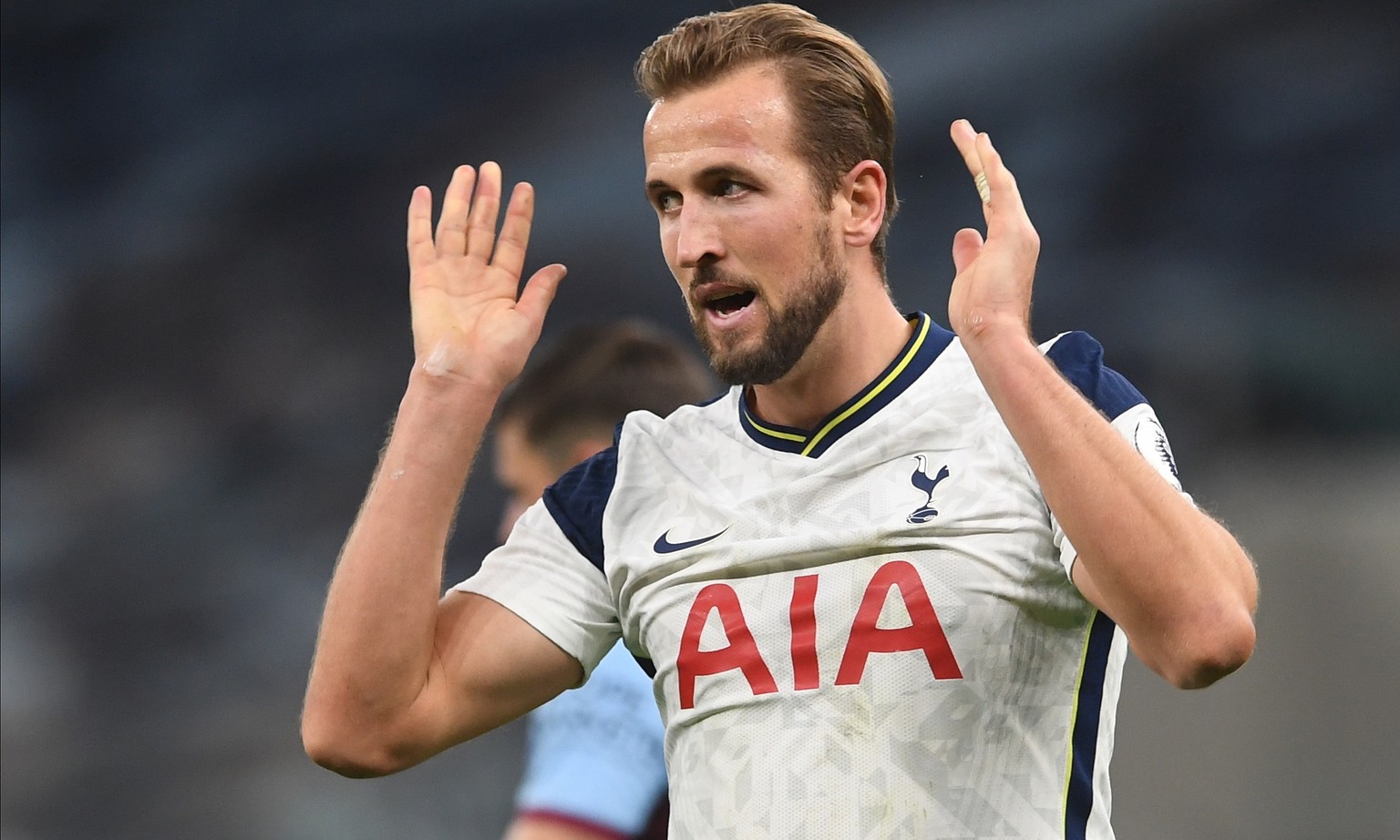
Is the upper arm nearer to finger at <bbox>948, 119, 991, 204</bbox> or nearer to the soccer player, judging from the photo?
the soccer player

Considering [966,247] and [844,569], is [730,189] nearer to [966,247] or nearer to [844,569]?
[966,247]

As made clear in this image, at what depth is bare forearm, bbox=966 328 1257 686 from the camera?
1574mm

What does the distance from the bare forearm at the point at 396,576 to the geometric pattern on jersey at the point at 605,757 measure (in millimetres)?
683

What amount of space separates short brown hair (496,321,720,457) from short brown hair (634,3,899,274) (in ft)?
3.61

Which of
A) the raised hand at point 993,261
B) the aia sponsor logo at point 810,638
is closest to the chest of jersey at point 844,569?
the aia sponsor logo at point 810,638

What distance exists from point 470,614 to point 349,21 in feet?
12.7

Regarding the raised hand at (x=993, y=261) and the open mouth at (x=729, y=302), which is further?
the open mouth at (x=729, y=302)

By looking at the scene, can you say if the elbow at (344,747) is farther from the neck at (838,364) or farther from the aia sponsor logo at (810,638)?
the neck at (838,364)

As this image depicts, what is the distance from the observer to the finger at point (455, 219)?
2156 mm

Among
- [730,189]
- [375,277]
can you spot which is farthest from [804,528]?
[375,277]

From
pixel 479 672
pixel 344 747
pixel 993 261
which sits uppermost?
pixel 993 261

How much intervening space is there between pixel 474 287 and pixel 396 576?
0.43m

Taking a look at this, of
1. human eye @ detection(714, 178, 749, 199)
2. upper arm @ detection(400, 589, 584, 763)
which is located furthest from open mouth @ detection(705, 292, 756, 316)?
upper arm @ detection(400, 589, 584, 763)

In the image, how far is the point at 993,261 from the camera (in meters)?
1.76
